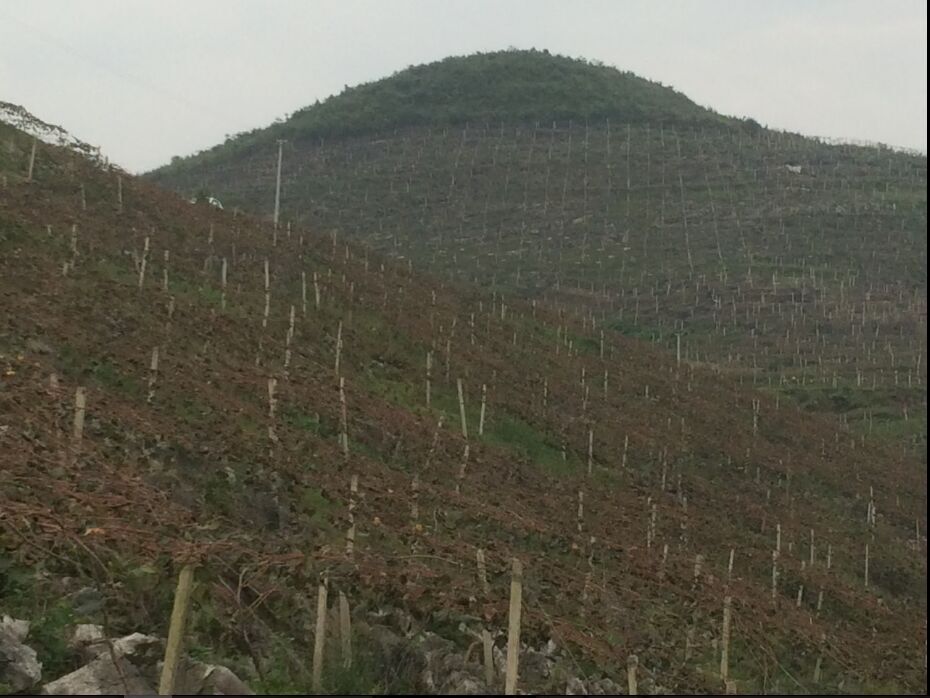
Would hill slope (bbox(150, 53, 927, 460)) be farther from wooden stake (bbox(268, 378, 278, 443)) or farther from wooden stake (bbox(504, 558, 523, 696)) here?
wooden stake (bbox(504, 558, 523, 696))

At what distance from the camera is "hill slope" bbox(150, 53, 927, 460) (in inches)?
1559

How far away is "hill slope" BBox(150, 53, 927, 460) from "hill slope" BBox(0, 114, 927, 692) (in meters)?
10.3

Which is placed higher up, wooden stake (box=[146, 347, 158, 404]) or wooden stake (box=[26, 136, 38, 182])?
wooden stake (box=[26, 136, 38, 182])

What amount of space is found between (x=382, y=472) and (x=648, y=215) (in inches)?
1989

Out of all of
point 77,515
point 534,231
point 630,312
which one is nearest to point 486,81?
point 534,231

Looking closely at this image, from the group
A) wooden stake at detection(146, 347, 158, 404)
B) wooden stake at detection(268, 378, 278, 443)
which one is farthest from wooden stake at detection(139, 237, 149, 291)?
wooden stake at detection(146, 347, 158, 404)

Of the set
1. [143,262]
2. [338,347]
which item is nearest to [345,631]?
[338,347]

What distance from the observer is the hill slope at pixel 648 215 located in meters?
39.6

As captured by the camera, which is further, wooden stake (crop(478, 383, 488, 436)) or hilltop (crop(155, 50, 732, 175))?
hilltop (crop(155, 50, 732, 175))

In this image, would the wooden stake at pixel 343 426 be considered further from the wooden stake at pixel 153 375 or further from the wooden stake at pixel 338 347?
the wooden stake at pixel 153 375

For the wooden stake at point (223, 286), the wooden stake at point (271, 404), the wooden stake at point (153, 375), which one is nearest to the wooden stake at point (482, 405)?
the wooden stake at point (271, 404)

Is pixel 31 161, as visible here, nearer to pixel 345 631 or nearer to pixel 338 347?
pixel 338 347

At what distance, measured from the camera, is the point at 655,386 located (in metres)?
25.9

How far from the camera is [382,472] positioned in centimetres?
1233
